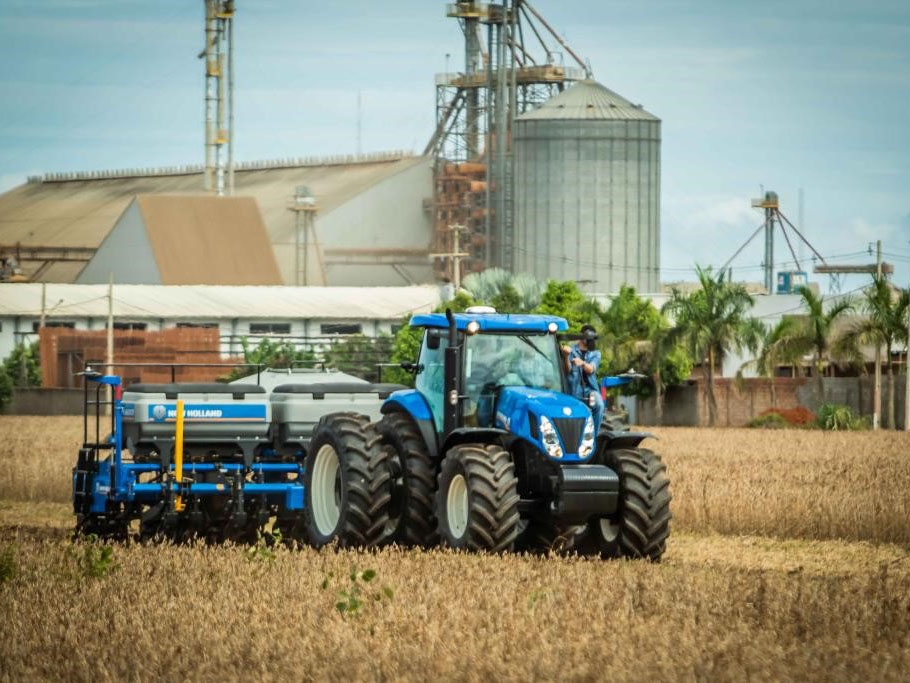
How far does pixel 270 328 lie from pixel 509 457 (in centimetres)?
7088

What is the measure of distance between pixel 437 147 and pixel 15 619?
97275mm

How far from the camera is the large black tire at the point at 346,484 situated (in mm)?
18359

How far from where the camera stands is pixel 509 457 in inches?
675

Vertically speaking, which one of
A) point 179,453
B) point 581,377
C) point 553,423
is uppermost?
point 581,377

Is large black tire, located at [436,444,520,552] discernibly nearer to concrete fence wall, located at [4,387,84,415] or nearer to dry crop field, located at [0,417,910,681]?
dry crop field, located at [0,417,910,681]

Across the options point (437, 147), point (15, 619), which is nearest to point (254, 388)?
point (15, 619)

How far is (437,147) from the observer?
109 meters

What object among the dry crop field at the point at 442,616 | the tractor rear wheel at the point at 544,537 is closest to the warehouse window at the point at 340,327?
the dry crop field at the point at 442,616

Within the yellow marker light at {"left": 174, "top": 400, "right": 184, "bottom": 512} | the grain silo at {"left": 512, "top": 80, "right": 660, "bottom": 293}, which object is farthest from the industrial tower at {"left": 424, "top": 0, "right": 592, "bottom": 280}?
the yellow marker light at {"left": 174, "top": 400, "right": 184, "bottom": 512}

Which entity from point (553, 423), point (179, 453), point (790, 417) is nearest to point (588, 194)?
point (790, 417)

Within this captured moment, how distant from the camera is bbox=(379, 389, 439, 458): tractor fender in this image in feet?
60.7

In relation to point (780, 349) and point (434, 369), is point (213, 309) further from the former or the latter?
point (434, 369)

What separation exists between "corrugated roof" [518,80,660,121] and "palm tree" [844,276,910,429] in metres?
33.9

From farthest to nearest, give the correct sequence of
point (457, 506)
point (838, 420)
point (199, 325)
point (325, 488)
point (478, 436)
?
point (199, 325) → point (838, 420) → point (325, 488) → point (478, 436) → point (457, 506)
